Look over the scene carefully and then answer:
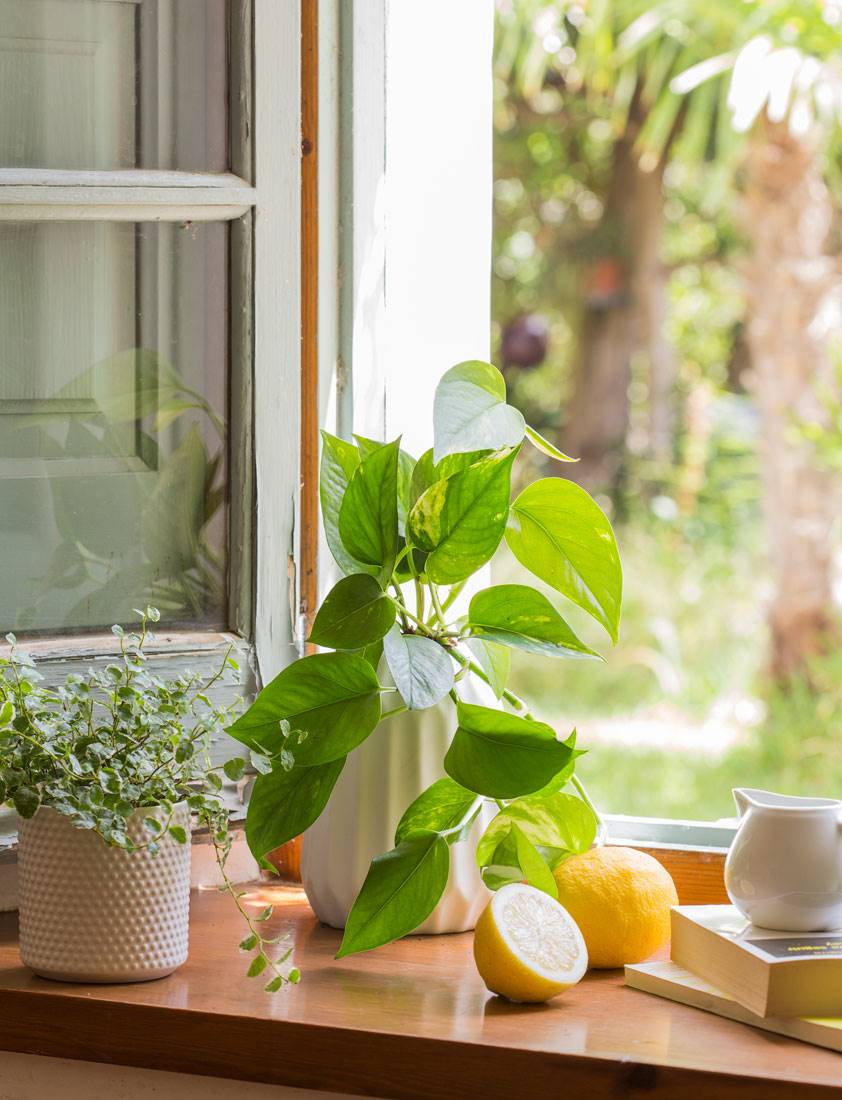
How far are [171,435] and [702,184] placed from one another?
574 centimetres

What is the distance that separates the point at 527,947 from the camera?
811 millimetres

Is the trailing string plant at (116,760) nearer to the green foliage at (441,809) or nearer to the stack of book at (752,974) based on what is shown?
the green foliage at (441,809)

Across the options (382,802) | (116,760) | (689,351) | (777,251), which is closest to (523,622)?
(382,802)

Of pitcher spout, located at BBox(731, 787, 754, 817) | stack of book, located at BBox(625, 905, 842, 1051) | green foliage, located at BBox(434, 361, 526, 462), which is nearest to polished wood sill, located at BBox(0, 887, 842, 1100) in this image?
stack of book, located at BBox(625, 905, 842, 1051)

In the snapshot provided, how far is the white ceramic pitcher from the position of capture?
0.81 metres

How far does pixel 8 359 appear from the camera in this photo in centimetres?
96

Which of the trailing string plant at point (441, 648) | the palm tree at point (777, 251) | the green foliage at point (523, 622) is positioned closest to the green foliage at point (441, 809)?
the trailing string plant at point (441, 648)

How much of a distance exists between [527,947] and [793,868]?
0.54 ft

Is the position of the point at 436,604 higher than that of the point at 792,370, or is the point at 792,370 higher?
the point at 436,604

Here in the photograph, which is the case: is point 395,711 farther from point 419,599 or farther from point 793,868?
point 793,868

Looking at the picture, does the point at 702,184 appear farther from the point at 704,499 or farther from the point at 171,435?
the point at 171,435

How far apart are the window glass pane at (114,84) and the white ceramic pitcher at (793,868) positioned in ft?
1.98

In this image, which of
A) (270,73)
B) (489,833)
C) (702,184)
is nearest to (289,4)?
(270,73)

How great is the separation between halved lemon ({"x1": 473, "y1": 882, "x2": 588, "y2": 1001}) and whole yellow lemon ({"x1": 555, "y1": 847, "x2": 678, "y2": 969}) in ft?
0.13
